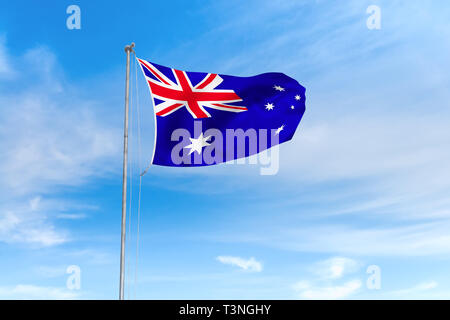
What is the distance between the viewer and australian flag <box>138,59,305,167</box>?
17109 millimetres

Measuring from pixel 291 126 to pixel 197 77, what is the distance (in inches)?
163

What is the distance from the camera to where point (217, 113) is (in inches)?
724

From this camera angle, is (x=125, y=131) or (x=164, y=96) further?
(x=164, y=96)

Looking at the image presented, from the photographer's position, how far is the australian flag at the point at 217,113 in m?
17.1
